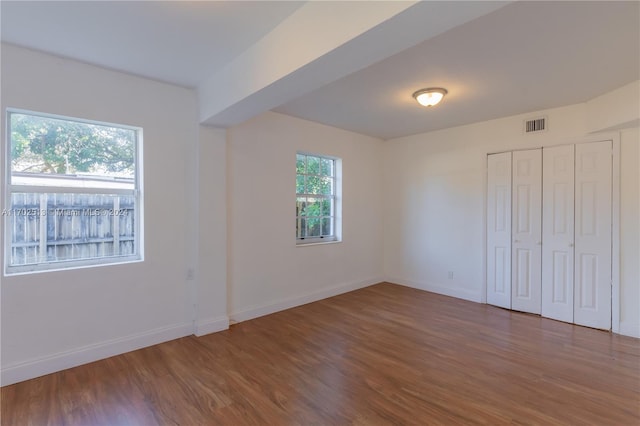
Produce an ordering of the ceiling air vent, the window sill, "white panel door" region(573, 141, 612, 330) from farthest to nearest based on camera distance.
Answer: the window sill, the ceiling air vent, "white panel door" region(573, 141, 612, 330)

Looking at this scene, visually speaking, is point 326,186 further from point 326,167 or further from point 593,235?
point 593,235

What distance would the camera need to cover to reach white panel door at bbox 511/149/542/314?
4.06m

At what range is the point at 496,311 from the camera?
418 cm

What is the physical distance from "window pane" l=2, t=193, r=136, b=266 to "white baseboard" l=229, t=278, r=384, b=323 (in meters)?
1.46

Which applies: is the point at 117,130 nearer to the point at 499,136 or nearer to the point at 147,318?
the point at 147,318

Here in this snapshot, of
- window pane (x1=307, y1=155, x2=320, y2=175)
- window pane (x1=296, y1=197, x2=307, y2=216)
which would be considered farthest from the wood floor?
window pane (x1=307, y1=155, x2=320, y2=175)

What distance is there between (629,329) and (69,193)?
19.6 feet

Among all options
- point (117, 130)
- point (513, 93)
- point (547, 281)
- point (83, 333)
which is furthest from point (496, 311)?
point (117, 130)

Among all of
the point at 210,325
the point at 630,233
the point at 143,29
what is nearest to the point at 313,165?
the point at 210,325

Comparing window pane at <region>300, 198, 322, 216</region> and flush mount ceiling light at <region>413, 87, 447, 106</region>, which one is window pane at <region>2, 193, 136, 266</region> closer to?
window pane at <region>300, 198, 322, 216</region>

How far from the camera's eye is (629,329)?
11.1 ft

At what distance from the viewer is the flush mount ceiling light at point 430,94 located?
10.5 ft

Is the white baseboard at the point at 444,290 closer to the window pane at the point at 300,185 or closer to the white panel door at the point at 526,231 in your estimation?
the white panel door at the point at 526,231

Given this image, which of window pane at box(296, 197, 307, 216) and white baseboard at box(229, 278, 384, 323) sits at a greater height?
window pane at box(296, 197, 307, 216)
